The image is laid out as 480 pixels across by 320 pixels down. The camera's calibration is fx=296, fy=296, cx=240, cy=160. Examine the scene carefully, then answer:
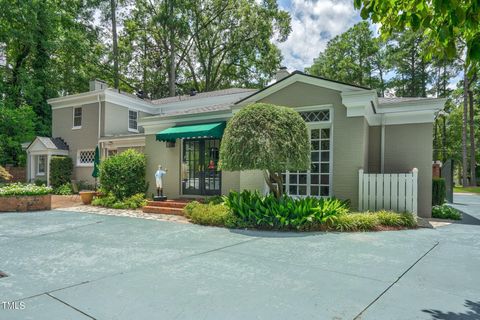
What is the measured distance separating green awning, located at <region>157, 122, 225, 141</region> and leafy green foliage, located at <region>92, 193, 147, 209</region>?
3.00 meters

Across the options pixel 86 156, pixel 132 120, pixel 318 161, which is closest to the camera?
pixel 318 161

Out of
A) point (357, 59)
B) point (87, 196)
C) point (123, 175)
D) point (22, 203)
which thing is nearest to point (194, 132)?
point (123, 175)

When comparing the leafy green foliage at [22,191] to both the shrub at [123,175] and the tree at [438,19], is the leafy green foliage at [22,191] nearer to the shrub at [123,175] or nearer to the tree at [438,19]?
the shrub at [123,175]

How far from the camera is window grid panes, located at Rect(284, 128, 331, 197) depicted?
11305 mm

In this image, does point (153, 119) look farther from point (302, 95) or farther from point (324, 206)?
point (324, 206)

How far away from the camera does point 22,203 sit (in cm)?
1287

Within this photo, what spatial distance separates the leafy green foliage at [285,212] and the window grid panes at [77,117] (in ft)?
59.3

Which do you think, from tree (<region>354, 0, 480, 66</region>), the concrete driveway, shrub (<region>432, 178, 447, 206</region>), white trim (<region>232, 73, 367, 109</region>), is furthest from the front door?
tree (<region>354, 0, 480, 66</region>)

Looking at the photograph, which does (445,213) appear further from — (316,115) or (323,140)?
(316,115)

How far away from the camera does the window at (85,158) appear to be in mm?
21547

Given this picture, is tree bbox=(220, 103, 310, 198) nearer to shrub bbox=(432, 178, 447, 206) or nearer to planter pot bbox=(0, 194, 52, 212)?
shrub bbox=(432, 178, 447, 206)

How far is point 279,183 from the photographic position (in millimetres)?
10094

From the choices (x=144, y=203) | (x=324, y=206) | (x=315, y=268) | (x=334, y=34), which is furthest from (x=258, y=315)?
(x=334, y=34)

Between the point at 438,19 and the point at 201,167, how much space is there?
11402 mm
